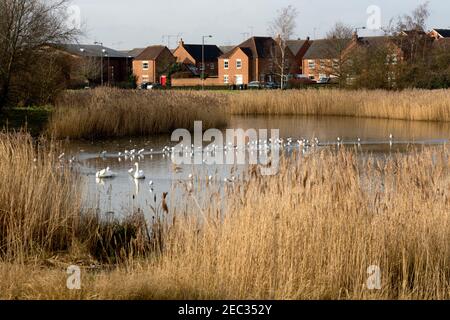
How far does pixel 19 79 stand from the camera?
25.2m

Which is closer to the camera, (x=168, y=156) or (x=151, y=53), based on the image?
(x=168, y=156)

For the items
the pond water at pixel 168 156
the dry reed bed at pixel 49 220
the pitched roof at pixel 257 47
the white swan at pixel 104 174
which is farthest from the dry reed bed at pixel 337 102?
the pitched roof at pixel 257 47

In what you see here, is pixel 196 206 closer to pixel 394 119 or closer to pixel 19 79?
pixel 19 79

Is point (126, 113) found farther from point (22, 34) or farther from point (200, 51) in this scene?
point (200, 51)

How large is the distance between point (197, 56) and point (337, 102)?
54.6 meters

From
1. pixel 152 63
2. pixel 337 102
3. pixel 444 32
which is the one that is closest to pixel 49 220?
pixel 337 102

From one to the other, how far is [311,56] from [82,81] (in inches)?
1138

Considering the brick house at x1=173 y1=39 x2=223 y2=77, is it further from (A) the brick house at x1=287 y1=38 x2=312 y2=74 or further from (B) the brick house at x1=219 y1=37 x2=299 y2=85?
(A) the brick house at x1=287 y1=38 x2=312 y2=74

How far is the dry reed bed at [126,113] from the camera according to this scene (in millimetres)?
22062

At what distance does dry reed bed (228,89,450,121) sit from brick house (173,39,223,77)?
50609mm

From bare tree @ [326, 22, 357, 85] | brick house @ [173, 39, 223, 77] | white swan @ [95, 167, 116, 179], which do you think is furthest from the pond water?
brick house @ [173, 39, 223, 77]

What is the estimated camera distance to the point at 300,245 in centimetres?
661

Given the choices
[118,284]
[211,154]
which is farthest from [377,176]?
[211,154]

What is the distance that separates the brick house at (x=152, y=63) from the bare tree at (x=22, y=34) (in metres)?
54.0
